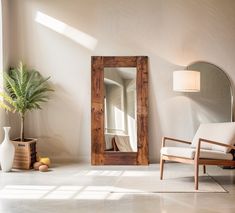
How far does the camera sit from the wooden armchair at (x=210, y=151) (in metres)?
4.26

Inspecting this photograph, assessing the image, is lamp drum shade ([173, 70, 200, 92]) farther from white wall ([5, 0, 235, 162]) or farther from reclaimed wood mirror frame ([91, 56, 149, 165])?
reclaimed wood mirror frame ([91, 56, 149, 165])

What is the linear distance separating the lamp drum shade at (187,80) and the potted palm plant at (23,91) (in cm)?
200

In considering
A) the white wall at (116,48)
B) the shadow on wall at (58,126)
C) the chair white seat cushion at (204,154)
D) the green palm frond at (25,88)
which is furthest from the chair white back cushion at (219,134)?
the green palm frond at (25,88)

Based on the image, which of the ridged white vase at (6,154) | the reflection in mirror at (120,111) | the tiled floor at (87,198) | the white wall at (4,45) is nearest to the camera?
the tiled floor at (87,198)

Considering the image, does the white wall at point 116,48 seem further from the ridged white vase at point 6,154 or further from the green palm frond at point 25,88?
the ridged white vase at point 6,154

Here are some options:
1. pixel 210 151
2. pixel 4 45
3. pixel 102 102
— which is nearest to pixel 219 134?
pixel 210 151

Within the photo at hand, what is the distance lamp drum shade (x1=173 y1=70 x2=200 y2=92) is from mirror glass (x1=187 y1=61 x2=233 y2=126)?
0.41m

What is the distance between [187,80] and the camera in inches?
217

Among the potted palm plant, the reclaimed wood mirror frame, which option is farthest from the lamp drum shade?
the potted palm plant

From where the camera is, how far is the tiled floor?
133 inches

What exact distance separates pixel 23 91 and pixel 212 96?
9.50ft

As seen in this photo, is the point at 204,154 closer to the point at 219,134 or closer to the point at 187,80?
the point at 219,134

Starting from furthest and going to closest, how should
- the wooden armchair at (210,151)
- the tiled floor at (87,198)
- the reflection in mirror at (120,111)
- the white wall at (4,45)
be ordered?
1. the reflection in mirror at (120,111)
2. the white wall at (4,45)
3. the wooden armchair at (210,151)
4. the tiled floor at (87,198)

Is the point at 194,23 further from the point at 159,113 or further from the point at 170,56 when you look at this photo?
the point at 159,113
